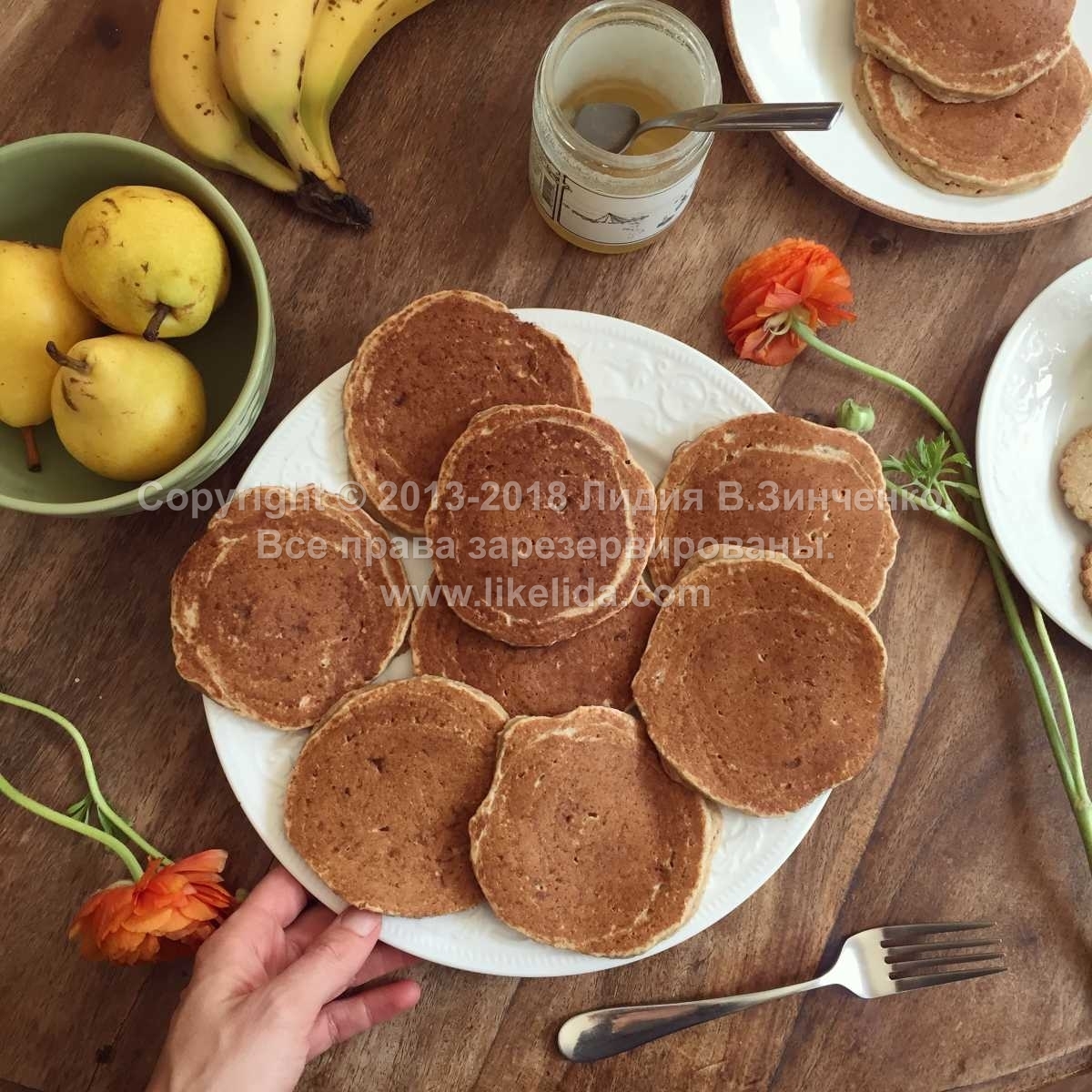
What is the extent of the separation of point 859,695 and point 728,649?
191mm

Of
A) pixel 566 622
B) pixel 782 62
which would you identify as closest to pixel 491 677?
pixel 566 622

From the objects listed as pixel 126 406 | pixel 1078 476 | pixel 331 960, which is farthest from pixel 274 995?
pixel 1078 476

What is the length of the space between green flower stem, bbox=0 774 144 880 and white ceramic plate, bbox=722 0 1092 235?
1.38 m

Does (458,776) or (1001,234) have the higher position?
(1001,234)

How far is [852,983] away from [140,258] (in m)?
1.39

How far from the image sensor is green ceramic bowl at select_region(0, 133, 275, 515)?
1.11 m

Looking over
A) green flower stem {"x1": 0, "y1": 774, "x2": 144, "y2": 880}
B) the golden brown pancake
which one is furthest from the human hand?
the golden brown pancake

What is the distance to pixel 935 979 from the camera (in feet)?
4.31

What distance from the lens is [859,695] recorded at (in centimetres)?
123

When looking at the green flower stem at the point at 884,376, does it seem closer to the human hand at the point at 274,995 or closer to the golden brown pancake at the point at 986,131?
the golden brown pancake at the point at 986,131

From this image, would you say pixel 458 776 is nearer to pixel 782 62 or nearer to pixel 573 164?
pixel 573 164

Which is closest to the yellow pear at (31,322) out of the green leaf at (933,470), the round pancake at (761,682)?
the round pancake at (761,682)

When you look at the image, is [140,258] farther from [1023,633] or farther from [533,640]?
[1023,633]

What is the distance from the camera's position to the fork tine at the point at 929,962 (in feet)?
4.34
